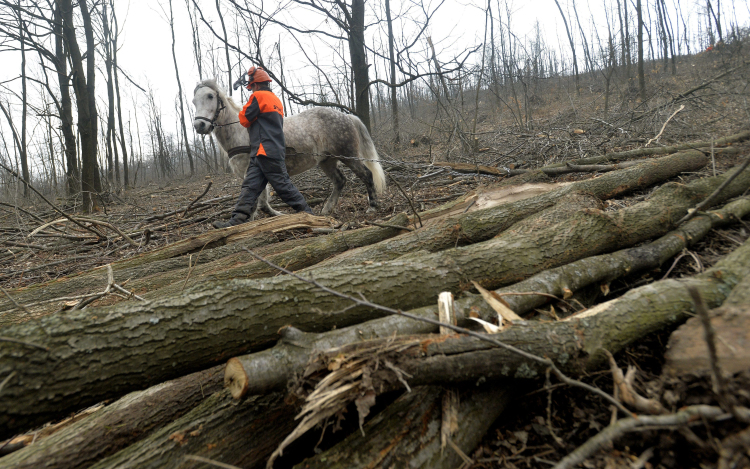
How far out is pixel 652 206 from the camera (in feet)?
9.59

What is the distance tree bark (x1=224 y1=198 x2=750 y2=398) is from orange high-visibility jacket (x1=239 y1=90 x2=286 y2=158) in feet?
12.7

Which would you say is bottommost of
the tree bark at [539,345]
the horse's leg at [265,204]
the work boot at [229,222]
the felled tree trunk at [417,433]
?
the felled tree trunk at [417,433]

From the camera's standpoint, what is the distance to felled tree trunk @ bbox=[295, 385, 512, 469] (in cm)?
140

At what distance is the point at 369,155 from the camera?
7.24 m

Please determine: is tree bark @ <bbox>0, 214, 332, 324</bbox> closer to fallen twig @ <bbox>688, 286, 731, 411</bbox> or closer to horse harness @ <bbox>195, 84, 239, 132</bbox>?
horse harness @ <bbox>195, 84, 239, 132</bbox>

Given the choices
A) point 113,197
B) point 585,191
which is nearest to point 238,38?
point 113,197

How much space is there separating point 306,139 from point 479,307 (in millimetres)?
5198

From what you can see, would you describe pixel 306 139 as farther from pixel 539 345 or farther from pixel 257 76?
pixel 539 345

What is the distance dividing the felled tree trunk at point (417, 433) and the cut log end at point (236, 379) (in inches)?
15.3

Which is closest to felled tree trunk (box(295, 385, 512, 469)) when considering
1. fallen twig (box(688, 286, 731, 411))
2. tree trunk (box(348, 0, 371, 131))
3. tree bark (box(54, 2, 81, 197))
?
fallen twig (box(688, 286, 731, 411))

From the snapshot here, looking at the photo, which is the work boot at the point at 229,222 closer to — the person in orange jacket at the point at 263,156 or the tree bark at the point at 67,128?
the person in orange jacket at the point at 263,156

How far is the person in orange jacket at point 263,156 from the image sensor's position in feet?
16.5

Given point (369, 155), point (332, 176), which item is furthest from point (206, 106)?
point (369, 155)

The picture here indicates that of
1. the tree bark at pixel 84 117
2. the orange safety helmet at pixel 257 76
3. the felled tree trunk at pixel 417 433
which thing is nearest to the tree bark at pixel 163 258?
the orange safety helmet at pixel 257 76
